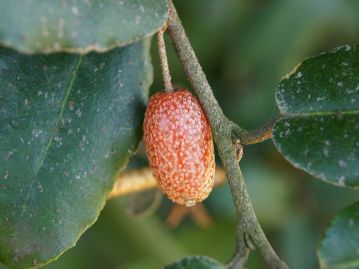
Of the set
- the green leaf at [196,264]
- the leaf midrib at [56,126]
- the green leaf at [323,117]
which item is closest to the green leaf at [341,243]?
the green leaf at [323,117]

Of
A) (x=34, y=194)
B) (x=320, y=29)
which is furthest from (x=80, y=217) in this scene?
(x=320, y=29)

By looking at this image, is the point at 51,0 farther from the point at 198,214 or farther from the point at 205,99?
the point at 198,214

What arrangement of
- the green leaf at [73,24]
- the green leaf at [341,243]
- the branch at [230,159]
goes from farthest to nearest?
1. the branch at [230,159]
2. the green leaf at [341,243]
3. the green leaf at [73,24]

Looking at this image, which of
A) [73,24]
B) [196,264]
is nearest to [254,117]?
[196,264]

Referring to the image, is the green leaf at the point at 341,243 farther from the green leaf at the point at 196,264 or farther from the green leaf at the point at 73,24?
the green leaf at the point at 73,24

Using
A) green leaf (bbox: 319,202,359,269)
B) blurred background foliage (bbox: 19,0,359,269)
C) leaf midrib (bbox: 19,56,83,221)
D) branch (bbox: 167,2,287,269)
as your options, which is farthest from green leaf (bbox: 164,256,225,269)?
blurred background foliage (bbox: 19,0,359,269)

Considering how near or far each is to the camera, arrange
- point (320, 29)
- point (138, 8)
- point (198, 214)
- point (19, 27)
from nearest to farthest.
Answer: point (19, 27)
point (138, 8)
point (198, 214)
point (320, 29)
